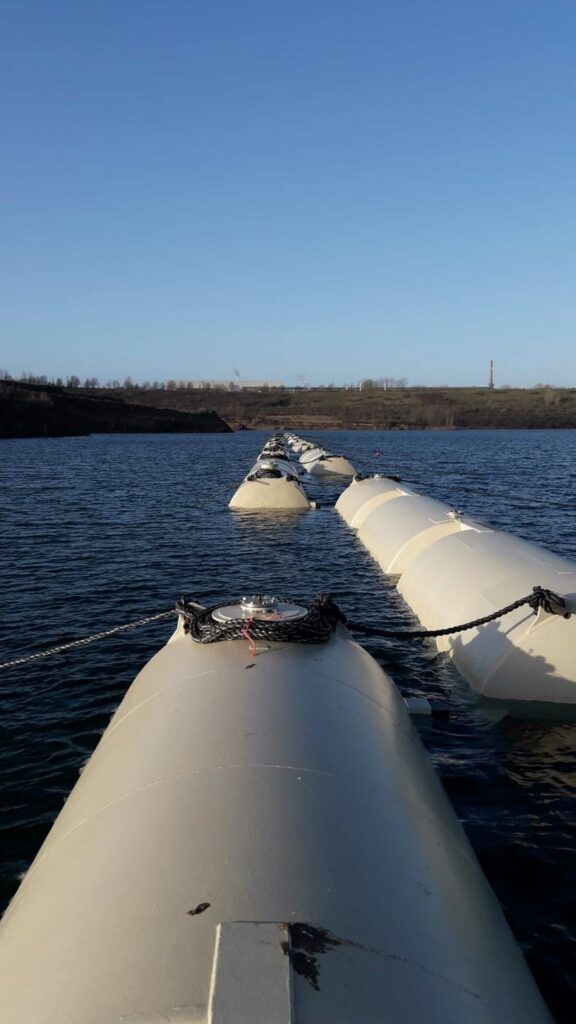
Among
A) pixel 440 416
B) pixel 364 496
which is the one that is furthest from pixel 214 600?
pixel 440 416

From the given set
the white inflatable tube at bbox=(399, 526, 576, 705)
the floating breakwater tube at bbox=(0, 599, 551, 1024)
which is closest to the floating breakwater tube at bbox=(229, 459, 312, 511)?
the white inflatable tube at bbox=(399, 526, 576, 705)

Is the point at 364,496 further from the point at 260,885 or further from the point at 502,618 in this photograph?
the point at 260,885

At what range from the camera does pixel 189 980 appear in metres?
3.38

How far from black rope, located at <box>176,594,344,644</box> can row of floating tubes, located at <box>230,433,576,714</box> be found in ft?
13.0

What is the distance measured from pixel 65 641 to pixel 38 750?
5.08m

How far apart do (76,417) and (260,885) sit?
13968cm

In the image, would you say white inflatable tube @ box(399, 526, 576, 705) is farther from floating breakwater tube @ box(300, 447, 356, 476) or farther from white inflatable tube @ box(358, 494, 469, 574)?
floating breakwater tube @ box(300, 447, 356, 476)

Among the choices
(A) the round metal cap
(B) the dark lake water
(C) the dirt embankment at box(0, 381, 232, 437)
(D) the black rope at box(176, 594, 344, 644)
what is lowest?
(B) the dark lake water

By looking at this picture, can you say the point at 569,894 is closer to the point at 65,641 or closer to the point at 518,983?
the point at 518,983

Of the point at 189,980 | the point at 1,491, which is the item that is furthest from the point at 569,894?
the point at 1,491

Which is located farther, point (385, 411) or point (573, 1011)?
point (385, 411)

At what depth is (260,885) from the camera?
3947 millimetres

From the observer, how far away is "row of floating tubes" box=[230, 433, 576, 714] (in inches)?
415

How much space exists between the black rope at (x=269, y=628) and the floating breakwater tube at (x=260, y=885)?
0.84m
